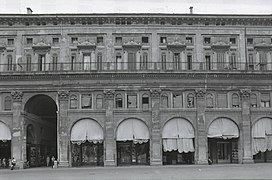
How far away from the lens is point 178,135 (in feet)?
156

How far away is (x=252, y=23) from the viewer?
165 feet

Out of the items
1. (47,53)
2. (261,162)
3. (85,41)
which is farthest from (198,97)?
(47,53)

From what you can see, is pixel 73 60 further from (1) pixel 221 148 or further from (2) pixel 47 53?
(1) pixel 221 148

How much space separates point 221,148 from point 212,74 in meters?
8.76

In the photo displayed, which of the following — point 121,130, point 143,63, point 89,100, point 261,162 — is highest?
point 143,63

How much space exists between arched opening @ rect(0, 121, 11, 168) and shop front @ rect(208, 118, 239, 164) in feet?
74.4

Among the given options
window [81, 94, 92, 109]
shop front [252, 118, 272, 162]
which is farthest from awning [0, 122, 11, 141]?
shop front [252, 118, 272, 162]

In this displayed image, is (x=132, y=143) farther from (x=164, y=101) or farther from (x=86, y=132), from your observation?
(x=164, y=101)

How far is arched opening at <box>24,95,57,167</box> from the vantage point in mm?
49469

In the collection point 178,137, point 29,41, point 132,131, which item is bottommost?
point 178,137

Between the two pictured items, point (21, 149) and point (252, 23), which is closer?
point (21, 149)

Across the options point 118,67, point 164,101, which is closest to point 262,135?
point 164,101

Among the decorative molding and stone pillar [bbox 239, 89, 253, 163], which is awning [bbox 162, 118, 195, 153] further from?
the decorative molding

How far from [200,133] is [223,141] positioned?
3.76m
